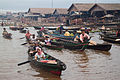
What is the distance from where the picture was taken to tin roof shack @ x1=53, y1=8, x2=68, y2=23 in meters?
44.8

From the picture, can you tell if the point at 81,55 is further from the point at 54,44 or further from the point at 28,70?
the point at 28,70

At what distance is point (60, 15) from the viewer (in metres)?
45.8

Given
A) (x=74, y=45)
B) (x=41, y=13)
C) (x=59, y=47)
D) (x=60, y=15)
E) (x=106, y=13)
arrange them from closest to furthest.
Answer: (x=59, y=47)
(x=74, y=45)
(x=106, y=13)
(x=60, y=15)
(x=41, y=13)

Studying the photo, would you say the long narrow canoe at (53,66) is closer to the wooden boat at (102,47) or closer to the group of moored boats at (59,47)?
the group of moored boats at (59,47)

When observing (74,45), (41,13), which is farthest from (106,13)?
(41,13)

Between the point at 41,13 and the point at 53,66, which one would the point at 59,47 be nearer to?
the point at 53,66

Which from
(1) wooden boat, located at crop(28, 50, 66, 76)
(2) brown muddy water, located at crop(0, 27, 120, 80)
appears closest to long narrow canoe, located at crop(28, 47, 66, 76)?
(1) wooden boat, located at crop(28, 50, 66, 76)

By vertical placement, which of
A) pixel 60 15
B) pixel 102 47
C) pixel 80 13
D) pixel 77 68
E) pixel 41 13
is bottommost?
pixel 77 68

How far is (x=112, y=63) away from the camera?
12.4 m

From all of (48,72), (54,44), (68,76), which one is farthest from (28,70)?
(54,44)

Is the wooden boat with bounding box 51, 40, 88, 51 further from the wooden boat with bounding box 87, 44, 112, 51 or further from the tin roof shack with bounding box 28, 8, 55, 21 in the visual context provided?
the tin roof shack with bounding box 28, 8, 55, 21

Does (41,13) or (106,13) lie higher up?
(41,13)

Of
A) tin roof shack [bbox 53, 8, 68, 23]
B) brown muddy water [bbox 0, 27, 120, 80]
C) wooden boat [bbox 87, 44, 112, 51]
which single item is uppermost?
tin roof shack [bbox 53, 8, 68, 23]

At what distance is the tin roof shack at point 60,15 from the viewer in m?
44.8
